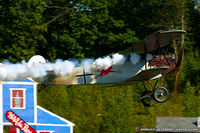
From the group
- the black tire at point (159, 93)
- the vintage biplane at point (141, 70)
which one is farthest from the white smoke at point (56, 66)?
the black tire at point (159, 93)

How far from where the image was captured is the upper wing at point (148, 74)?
9.59 metres

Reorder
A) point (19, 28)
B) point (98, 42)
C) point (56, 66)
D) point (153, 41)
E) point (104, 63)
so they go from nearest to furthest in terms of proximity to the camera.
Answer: point (153, 41), point (104, 63), point (56, 66), point (19, 28), point (98, 42)

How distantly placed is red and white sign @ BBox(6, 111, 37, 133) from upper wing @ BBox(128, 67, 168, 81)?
4.84 metres

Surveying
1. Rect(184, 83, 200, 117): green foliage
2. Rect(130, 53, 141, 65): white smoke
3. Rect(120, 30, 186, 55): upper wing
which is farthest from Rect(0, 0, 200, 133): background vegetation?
Rect(120, 30, 186, 55): upper wing

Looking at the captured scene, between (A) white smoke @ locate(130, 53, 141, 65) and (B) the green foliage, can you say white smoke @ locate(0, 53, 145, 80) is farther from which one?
(B) the green foliage

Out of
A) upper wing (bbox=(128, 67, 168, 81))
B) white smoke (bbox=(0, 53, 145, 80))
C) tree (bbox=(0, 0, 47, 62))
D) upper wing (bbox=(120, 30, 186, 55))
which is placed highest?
tree (bbox=(0, 0, 47, 62))

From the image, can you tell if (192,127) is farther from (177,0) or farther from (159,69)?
(177,0)

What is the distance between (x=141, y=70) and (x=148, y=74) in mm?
489

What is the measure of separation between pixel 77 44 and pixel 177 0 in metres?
6.18

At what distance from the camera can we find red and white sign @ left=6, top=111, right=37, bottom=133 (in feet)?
42.8

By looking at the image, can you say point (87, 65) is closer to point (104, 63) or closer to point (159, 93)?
point (104, 63)

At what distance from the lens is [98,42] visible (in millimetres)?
20422

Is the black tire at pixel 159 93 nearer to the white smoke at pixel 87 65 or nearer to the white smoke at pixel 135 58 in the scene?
the white smoke at pixel 135 58

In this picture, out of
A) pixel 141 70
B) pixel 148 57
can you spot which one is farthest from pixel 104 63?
pixel 148 57
